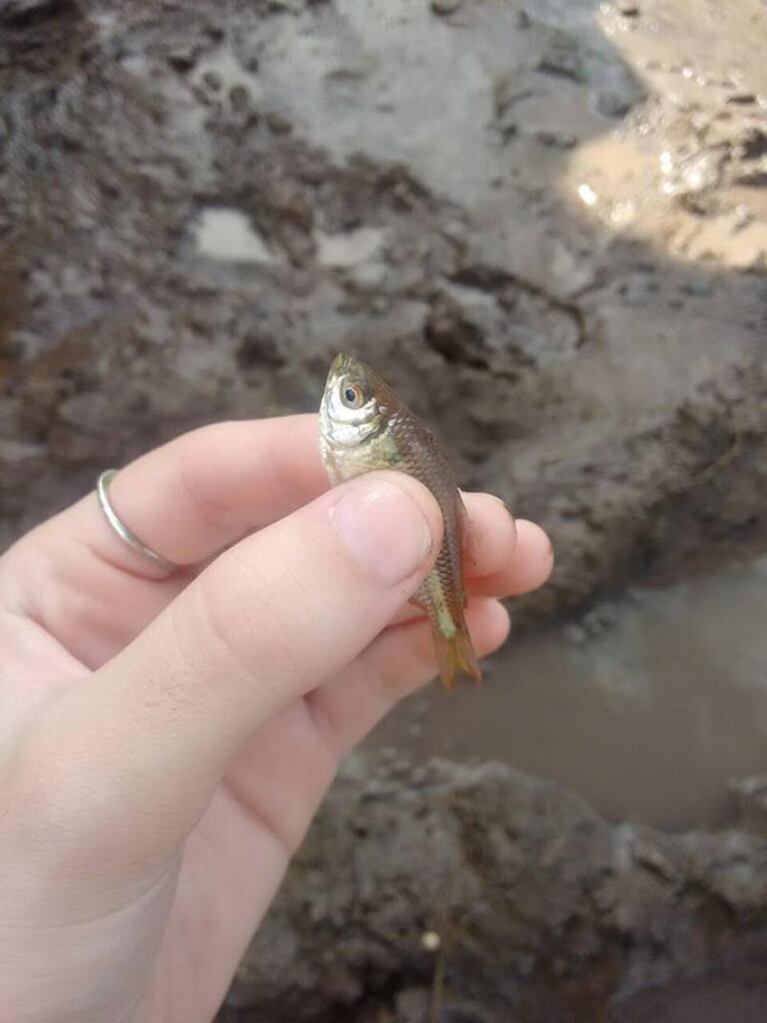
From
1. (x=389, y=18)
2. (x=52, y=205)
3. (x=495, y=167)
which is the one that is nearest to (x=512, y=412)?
(x=495, y=167)

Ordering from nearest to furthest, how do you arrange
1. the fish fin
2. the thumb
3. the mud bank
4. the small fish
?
the thumb < the small fish < the fish fin < the mud bank

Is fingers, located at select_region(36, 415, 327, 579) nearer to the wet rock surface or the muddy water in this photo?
the wet rock surface

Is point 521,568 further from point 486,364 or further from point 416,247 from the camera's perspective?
point 416,247

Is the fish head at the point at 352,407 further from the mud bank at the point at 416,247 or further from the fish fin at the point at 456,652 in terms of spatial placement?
the mud bank at the point at 416,247

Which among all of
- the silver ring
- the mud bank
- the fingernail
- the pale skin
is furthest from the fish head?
the mud bank

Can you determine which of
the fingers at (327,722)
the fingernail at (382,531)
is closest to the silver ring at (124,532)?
the fingers at (327,722)

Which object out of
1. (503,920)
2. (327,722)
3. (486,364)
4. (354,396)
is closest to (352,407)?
(354,396)
